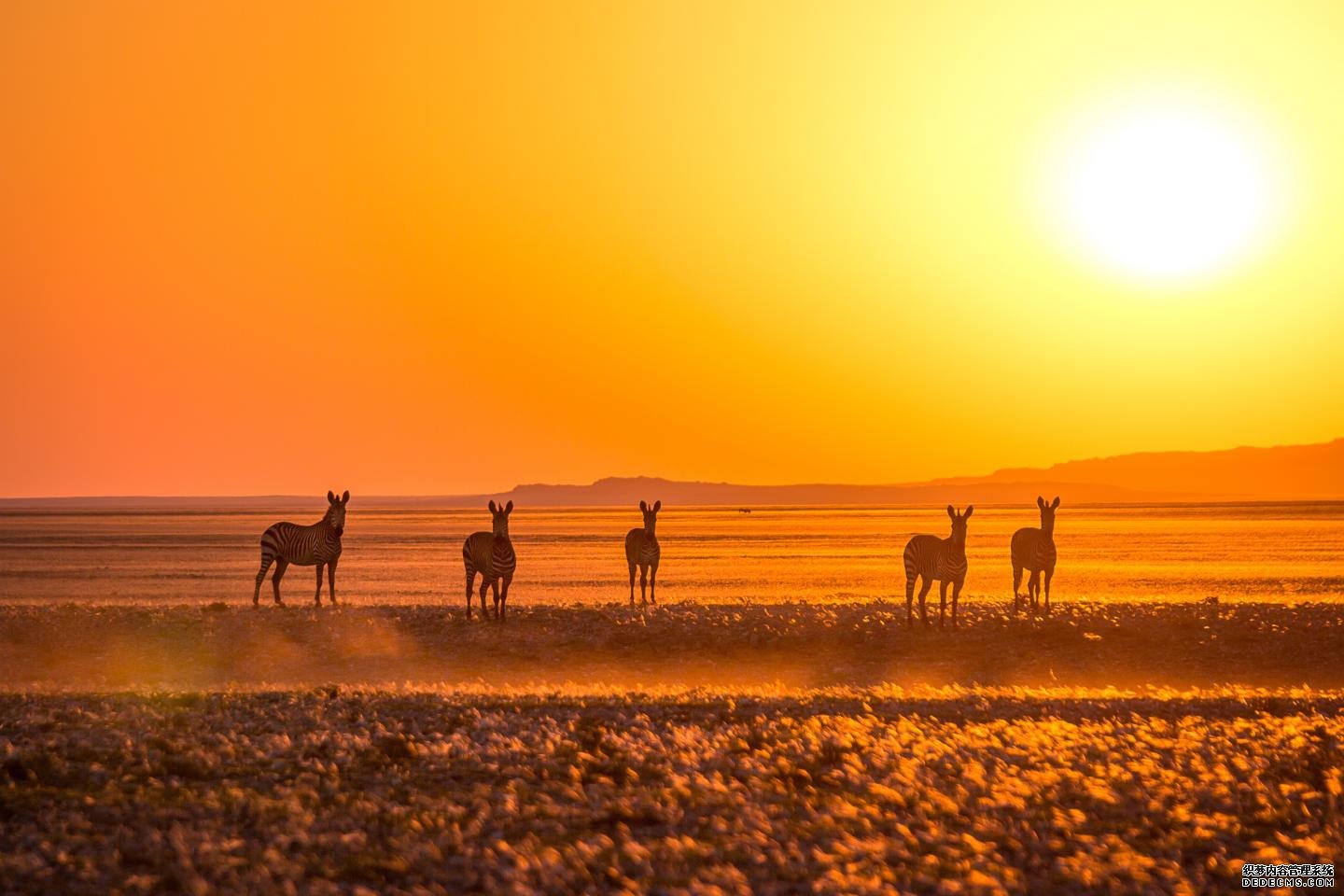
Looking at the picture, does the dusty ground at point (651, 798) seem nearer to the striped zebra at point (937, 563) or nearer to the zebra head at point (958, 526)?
the striped zebra at point (937, 563)

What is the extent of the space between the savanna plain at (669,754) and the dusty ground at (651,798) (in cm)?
4

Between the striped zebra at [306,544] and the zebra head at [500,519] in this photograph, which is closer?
the zebra head at [500,519]

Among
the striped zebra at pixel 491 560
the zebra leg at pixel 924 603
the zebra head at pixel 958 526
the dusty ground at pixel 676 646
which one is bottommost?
the dusty ground at pixel 676 646

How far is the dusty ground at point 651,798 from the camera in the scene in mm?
8812

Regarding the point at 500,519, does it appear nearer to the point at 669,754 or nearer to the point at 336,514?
the point at 336,514

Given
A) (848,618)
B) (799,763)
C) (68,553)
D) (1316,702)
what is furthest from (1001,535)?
(799,763)

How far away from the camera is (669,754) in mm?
12047

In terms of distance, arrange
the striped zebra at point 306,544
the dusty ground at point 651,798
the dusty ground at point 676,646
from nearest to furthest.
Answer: the dusty ground at point 651,798
the dusty ground at point 676,646
the striped zebra at point 306,544

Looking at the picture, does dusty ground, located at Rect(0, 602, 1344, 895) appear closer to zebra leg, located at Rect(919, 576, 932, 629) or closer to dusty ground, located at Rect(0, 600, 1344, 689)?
dusty ground, located at Rect(0, 600, 1344, 689)

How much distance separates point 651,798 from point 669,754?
1.57 meters

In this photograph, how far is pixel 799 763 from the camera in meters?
11.8

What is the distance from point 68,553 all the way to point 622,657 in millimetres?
54778

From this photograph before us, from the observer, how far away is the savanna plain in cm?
899

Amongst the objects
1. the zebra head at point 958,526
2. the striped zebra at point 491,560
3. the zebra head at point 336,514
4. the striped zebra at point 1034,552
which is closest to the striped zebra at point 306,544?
the zebra head at point 336,514
